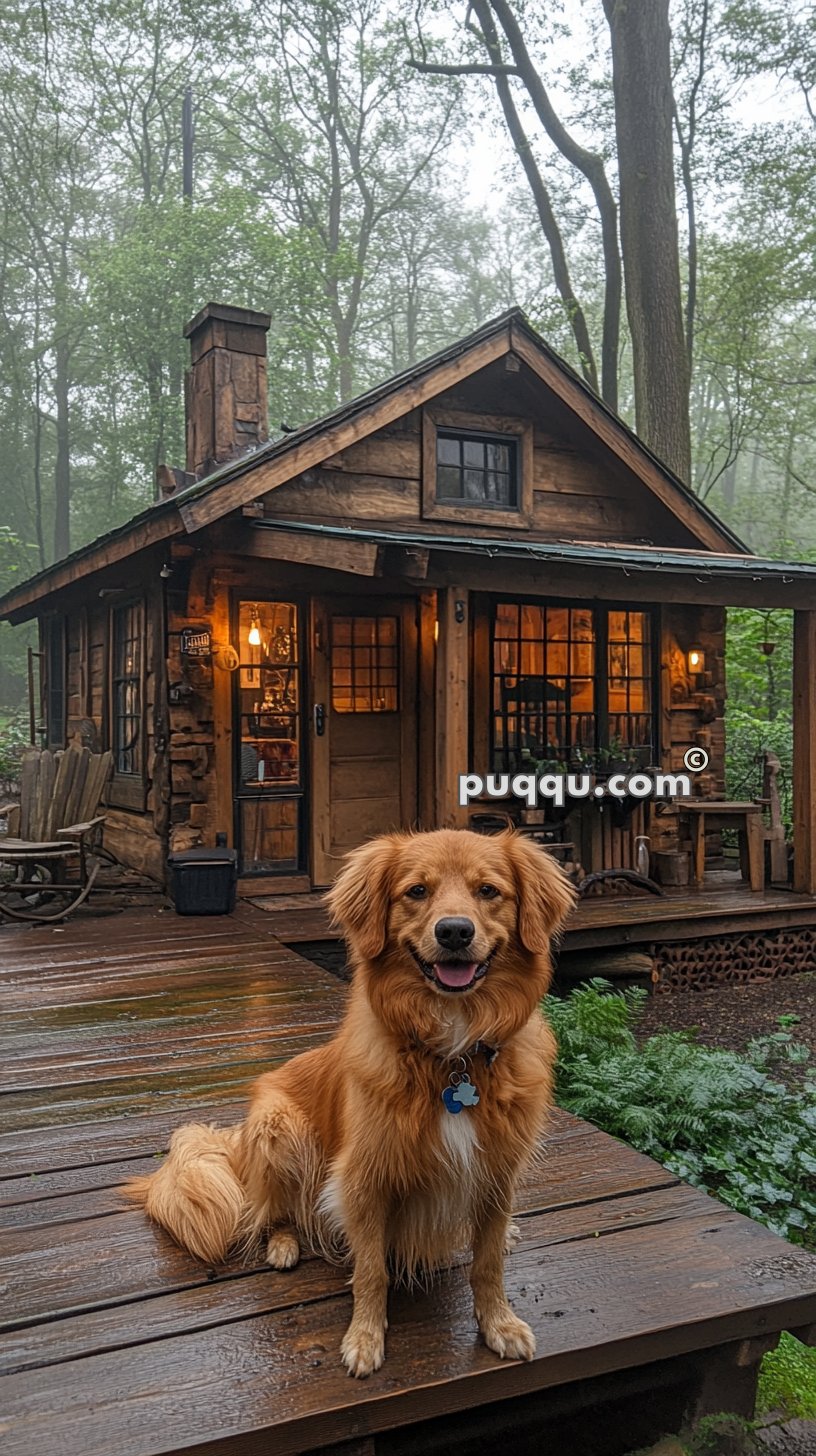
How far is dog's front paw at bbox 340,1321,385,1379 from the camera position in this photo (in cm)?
191

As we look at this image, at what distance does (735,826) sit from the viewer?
8.23 meters

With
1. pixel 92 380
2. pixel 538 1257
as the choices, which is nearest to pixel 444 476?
pixel 538 1257

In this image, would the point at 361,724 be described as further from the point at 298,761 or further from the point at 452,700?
the point at 452,700

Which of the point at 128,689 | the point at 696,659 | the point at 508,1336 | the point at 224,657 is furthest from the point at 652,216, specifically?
the point at 508,1336

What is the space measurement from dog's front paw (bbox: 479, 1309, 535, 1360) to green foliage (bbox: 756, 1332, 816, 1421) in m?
0.95

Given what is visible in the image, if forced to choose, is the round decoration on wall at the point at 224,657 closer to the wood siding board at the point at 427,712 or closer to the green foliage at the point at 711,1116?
the wood siding board at the point at 427,712

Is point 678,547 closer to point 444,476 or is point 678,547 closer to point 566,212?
point 444,476

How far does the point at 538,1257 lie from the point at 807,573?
6.48 metres

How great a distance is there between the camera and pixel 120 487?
25.7 metres

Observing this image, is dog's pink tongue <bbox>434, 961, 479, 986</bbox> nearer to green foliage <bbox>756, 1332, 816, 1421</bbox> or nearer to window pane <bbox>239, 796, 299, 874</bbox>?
green foliage <bbox>756, 1332, 816, 1421</bbox>

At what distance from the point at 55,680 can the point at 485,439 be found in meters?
5.84

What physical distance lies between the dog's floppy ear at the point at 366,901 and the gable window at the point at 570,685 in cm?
613

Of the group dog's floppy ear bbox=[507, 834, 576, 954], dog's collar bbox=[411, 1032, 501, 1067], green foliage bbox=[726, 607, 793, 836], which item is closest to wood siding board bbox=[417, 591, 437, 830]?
green foliage bbox=[726, 607, 793, 836]

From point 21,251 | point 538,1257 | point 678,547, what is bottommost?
point 538,1257
